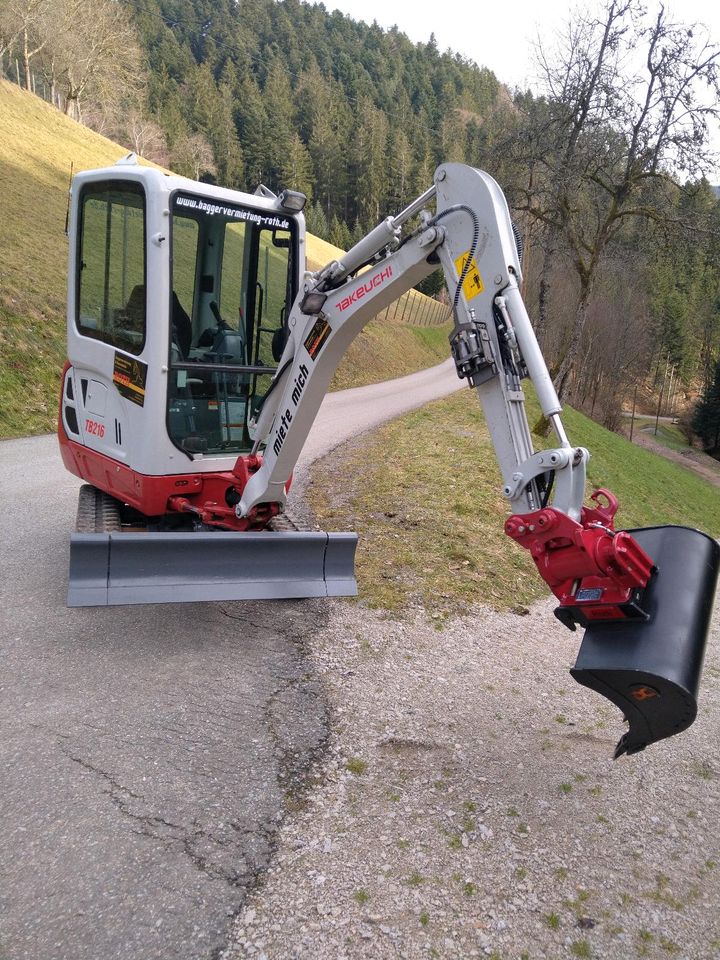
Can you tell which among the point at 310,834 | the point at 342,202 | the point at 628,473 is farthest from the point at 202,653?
the point at 342,202

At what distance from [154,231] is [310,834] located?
4.03 meters

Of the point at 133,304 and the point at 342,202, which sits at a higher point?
the point at 342,202

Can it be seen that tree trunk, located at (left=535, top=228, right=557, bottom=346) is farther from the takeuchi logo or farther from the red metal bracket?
the red metal bracket

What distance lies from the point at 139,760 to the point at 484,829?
1.84 metres

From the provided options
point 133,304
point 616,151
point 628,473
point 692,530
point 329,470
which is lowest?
point 628,473

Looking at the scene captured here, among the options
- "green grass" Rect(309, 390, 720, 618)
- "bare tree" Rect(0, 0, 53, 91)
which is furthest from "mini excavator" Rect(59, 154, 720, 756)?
"bare tree" Rect(0, 0, 53, 91)

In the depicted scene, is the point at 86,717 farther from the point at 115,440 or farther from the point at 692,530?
the point at 692,530

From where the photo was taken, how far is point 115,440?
5.61m

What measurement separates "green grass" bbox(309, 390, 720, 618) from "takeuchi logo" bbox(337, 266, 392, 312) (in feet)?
8.94

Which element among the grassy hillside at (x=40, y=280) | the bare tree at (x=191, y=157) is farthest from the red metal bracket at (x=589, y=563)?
the bare tree at (x=191, y=157)

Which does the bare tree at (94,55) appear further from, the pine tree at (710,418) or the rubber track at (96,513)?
the pine tree at (710,418)

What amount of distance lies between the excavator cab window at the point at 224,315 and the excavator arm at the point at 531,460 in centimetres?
78

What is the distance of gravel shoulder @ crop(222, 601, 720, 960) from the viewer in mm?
2861

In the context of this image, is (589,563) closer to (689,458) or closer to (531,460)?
(531,460)
